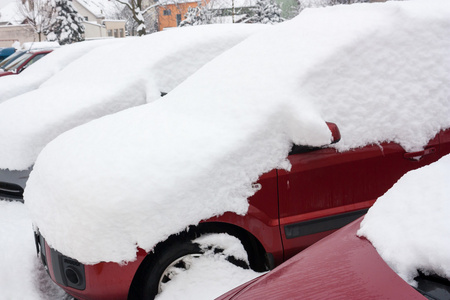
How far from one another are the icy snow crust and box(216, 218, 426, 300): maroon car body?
628 millimetres

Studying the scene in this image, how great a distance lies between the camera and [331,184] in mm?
2350

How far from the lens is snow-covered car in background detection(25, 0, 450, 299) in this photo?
2023 mm

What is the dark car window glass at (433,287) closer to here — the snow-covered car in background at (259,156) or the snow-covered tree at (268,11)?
the snow-covered car in background at (259,156)

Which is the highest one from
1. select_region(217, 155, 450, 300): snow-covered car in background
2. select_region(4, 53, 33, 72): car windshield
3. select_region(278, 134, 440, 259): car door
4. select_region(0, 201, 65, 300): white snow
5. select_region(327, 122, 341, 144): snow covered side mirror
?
select_region(327, 122, 341, 144): snow covered side mirror

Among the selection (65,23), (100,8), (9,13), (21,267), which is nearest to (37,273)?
(21,267)

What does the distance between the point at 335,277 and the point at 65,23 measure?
31745 millimetres

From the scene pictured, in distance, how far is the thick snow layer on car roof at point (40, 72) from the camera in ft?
23.2

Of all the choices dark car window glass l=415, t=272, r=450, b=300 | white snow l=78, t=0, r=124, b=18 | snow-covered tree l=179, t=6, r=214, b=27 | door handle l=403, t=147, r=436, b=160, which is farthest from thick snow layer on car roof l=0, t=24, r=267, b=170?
white snow l=78, t=0, r=124, b=18

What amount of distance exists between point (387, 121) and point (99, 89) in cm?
320

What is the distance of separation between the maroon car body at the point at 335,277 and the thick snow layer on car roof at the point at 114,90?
290cm

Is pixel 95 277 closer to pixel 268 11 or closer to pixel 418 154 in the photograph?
pixel 418 154

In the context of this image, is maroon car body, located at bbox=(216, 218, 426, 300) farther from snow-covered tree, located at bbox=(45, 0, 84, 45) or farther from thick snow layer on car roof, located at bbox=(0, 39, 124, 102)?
snow-covered tree, located at bbox=(45, 0, 84, 45)

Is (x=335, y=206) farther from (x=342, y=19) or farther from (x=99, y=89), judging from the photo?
(x=99, y=89)

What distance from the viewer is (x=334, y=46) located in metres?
2.46
